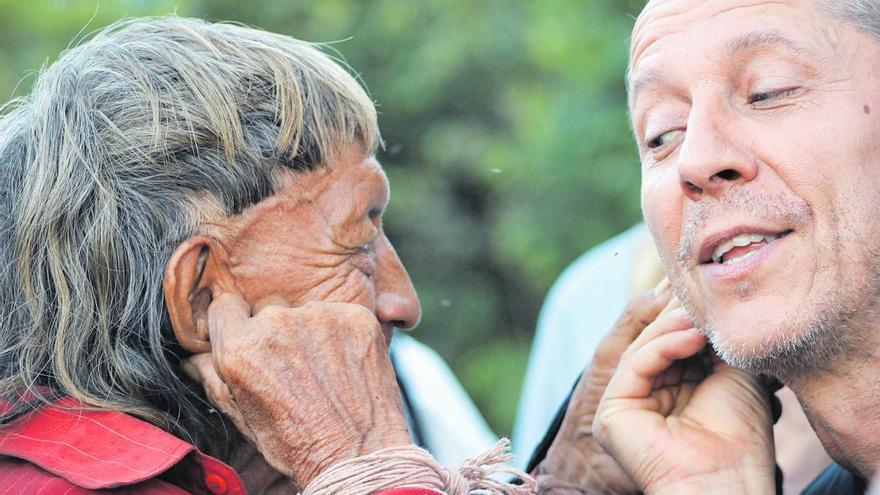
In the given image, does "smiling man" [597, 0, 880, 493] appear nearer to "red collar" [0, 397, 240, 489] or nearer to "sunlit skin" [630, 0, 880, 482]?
"sunlit skin" [630, 0, 880, 482]

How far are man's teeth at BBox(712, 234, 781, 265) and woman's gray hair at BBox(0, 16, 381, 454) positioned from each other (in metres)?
1.07

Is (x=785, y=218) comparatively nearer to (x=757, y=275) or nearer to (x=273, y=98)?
(x=757, y=275)

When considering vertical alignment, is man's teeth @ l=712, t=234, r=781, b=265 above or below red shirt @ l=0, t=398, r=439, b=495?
above

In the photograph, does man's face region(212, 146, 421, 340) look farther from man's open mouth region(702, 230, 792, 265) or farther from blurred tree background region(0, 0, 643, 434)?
blurred tree background region(0, 0, 643, 434)

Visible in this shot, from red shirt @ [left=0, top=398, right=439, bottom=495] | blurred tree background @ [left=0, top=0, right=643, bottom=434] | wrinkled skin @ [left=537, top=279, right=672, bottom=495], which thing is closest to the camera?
red shirt @ [left=0, top=398, right=439, bottom=495]

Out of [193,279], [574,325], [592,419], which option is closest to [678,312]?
[592,419]

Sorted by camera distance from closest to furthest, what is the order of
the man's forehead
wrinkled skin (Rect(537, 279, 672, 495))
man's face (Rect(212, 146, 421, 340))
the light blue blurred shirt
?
the man's forehead < man's face (Rect(212, 146, 421, 340)) < wrinkled skin (Rect(537, 279, 672, 495)) < the light blue blurred shirt

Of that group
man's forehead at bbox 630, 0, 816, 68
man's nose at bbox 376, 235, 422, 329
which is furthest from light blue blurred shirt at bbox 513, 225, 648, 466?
man's forehead at bbox 630, 0, 816, 68

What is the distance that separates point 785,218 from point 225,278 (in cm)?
138

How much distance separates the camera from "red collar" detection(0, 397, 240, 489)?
8.36 ft

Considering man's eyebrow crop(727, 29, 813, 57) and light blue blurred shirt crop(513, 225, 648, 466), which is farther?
light blue blurred shirt crop(513, 225, 648, 466)

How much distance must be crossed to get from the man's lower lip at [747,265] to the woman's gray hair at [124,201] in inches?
43.0

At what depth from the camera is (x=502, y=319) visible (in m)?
7.50

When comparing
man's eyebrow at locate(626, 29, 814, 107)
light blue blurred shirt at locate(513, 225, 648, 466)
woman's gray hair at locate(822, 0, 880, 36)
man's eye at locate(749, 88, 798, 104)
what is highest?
woman's gray hair at locate(822, 0, 880, 36)
